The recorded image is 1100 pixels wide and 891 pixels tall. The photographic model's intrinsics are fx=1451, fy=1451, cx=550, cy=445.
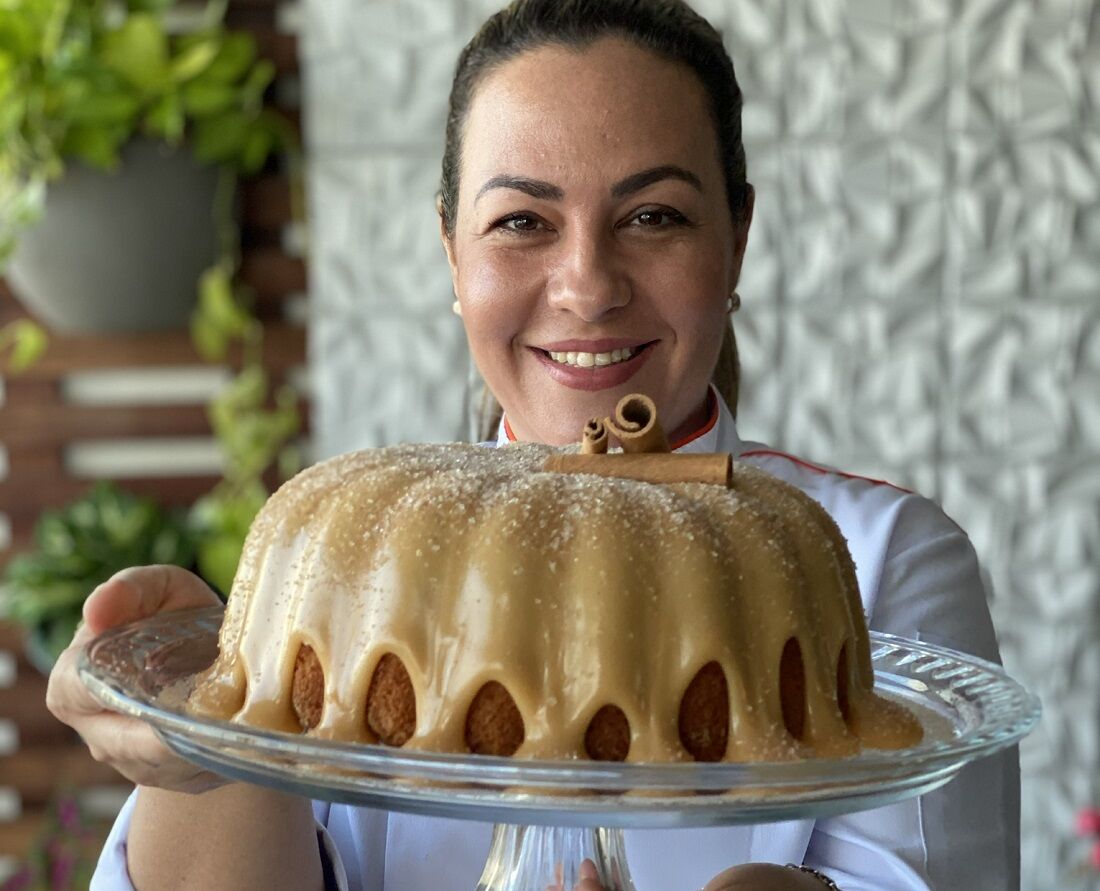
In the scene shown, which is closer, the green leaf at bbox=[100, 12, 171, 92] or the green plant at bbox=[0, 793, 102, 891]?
the green leaf at bbox=[100, 12, 171, 92]

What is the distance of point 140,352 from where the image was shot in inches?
110

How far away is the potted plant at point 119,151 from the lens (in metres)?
2.41

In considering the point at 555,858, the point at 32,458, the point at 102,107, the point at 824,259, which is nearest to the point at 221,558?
the point at 32,458

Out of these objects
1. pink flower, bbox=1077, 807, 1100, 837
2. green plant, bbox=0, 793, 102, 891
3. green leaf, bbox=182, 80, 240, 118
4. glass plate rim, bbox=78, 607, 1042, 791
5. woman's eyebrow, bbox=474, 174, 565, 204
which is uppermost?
green leaf, bbox=182, 80, 240, 118

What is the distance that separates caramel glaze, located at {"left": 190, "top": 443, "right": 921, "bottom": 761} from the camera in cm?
67

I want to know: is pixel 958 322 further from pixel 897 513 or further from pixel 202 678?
pixel 202 678

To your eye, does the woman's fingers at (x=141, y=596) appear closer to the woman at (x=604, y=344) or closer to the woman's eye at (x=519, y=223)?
the woman at (x=604, y=344)

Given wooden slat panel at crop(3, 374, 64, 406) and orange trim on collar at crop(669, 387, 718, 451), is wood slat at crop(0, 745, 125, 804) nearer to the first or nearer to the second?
wooden slat panel at crop(3, 374, 64, 406)

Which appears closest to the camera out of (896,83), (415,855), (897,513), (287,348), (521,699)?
(521,699)

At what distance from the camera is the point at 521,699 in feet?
2.19

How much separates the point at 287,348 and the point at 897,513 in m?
1.75

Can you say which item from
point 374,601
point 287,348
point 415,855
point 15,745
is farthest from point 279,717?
point 15,745

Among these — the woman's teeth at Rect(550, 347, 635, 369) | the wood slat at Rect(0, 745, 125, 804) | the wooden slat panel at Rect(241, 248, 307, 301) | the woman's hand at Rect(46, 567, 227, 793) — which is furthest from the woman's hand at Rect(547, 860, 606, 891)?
the wood slat at Rect(0, 745, 125, 804)

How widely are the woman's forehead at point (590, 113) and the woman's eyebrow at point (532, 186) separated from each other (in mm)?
12
